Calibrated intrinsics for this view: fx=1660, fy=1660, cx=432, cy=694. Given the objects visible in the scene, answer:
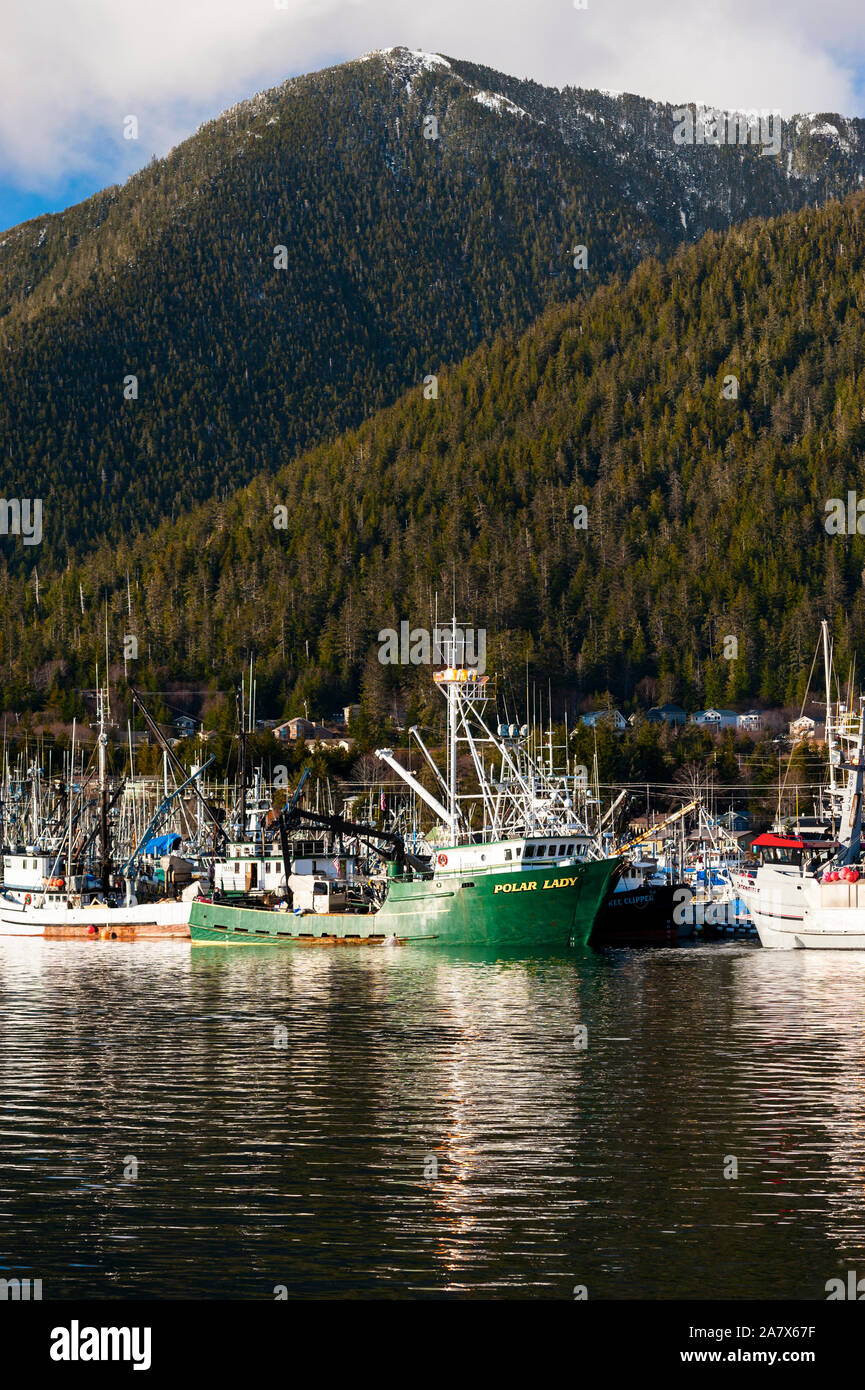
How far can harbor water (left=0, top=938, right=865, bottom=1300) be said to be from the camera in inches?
1387

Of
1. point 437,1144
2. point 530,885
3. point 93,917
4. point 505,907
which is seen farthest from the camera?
point 93,917

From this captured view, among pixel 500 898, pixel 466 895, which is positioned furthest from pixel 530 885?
pixel 466 895

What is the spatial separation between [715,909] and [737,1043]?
7237cm

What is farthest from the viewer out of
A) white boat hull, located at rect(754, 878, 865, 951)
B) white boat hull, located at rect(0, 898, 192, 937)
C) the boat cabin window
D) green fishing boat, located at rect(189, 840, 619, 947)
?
the boat cabin window

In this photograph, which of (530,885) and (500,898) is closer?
(530,885)

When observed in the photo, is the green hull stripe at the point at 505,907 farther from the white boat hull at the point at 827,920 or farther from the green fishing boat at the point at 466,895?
the white boat hull at the point at 827,920

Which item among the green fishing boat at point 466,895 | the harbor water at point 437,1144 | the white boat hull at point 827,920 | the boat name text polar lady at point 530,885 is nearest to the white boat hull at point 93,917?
the green fishing boat at point 466,895

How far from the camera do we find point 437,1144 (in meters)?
46.4

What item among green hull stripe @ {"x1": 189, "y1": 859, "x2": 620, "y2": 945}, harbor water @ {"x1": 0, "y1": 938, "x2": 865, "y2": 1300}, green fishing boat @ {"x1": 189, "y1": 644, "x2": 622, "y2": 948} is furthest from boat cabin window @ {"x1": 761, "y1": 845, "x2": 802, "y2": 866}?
harbor water @ {"x1": 0, "y1": 938, "x2": 865, "y2": 1300}

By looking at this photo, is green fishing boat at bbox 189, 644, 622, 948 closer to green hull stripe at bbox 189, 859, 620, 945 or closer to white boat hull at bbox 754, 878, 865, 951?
green hull stripe at bbox 189, 859, 620, 945

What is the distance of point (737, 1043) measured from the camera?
65.5 meters

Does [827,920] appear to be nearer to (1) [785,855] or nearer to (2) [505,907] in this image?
(2) [505,907]
